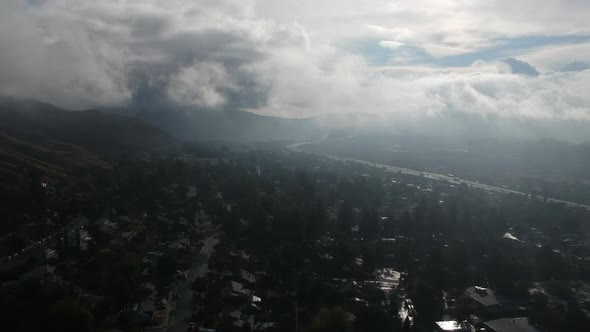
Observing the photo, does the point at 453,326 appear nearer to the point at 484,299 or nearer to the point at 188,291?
the point at 484,299

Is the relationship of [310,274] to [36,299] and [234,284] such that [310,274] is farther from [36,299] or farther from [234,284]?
[36,299]

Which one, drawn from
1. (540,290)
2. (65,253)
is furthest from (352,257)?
(65,253)

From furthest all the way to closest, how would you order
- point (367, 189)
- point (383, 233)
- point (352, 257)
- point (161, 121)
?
point (161, 121) < point (367, 189) < point (383, 233) < point (352, 257)

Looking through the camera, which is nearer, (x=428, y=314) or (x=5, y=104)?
(x=428, y=314)

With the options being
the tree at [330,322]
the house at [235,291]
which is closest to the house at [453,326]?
the tree at [330,322]

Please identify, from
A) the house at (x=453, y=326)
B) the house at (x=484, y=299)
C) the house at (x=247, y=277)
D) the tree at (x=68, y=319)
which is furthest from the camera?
the house at (x=247, y=277)

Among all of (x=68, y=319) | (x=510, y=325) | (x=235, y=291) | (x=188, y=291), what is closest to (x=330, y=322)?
(x=235, y=291)

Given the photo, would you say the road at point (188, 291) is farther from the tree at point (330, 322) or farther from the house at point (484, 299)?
the house at point (484, 299)
